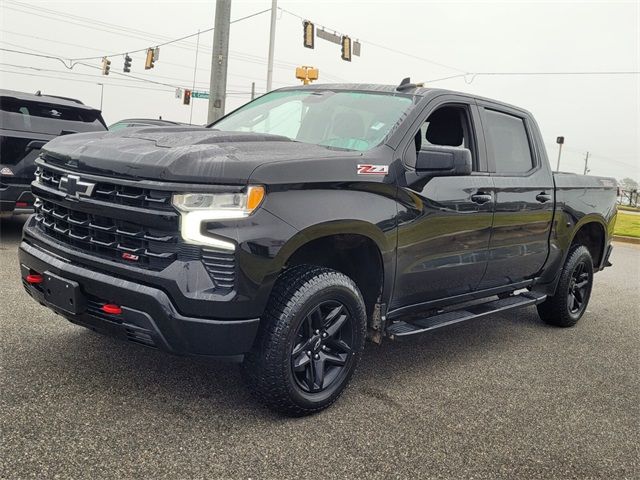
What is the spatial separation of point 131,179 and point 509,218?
9.15ft

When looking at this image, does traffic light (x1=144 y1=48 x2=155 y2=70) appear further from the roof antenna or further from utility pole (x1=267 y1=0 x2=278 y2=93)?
the roof antenna

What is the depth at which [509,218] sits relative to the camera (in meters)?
4.41

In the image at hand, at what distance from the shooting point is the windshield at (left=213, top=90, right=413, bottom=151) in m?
3.73

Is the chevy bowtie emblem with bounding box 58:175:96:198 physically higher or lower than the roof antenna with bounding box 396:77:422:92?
lower

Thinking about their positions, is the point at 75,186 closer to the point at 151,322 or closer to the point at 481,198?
the point at 151,322

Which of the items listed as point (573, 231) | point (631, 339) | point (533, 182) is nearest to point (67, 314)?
point (533, 182)

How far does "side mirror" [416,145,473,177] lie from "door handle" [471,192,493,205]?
1.45 ft

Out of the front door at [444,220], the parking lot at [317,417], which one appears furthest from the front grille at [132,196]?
the front door at [444,220]

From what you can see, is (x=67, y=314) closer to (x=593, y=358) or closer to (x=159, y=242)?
(x=159, y=242)

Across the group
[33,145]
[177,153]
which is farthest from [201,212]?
[33,145]

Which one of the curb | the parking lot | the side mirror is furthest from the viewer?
the curb

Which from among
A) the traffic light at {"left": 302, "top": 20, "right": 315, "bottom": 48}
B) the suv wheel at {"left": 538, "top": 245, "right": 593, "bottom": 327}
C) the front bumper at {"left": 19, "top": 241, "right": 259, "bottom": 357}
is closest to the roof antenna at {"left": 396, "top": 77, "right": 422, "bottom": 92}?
the front bumper at {"left": 19, "top": 241, "right": 259, "bottom": 357}

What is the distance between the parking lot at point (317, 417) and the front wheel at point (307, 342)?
0.15 meters

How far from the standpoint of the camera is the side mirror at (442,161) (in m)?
3.55
